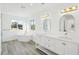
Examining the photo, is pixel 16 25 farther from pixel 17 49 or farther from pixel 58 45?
pixel 58 45

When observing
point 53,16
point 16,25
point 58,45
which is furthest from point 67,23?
point 16,25

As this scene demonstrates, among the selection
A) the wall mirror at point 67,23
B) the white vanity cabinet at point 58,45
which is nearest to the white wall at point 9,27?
the white vanity cabinet at point 58,45

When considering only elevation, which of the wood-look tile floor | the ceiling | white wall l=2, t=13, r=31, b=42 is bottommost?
the wood-look tile floor

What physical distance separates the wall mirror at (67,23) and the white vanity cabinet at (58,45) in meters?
0.29

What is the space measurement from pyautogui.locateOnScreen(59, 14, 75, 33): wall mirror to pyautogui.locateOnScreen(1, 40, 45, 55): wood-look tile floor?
30.7 inches

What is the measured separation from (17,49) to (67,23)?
1.30 m

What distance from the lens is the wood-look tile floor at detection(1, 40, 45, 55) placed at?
210 centimetres

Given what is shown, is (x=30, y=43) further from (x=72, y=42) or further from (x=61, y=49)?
(x=72, y=42)

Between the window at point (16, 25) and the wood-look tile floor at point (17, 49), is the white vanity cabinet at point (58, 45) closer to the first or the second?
the wood-look tile floor at point (17, 49)

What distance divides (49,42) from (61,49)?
39cm

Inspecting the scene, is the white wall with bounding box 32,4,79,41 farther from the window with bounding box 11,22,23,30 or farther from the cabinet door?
the window with bounding box 11,22,23,30

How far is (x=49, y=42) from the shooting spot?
236cm

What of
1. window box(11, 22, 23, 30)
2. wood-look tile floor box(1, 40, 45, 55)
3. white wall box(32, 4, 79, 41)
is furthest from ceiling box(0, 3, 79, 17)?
wood-look tile floor box(1, 40, 45, 55)

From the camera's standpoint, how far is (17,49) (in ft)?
7.04
